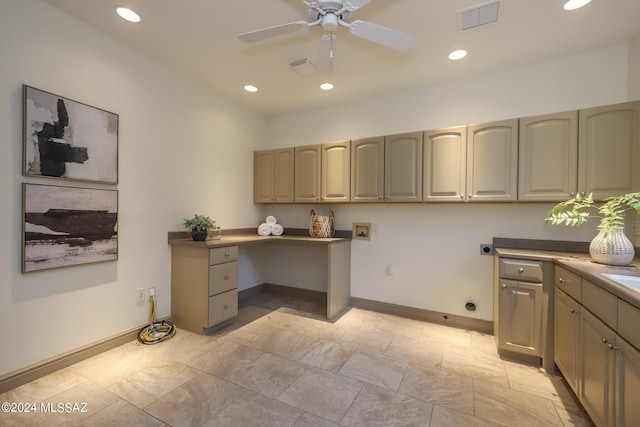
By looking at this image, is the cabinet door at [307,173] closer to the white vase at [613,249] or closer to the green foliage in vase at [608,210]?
the green foliage in vase at [608,210]

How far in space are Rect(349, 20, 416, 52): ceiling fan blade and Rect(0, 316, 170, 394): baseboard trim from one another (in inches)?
123

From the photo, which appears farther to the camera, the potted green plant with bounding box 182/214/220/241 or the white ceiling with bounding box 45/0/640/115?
the potted green plant with bounding box 182/214/220/241

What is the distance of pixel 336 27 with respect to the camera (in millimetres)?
1739

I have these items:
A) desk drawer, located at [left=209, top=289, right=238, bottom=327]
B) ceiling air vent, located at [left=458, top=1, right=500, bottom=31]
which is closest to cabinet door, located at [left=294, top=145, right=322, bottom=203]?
desk drawer, located at [left=209, top=289, right=238, bottom=327]

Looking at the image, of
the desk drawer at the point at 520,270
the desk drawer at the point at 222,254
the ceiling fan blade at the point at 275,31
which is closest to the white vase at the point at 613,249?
the desk drawer at the point at 520,270

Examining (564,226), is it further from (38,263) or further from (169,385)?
(38,263)

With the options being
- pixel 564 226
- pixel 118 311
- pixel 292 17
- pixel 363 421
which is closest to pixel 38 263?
pixel 118 311

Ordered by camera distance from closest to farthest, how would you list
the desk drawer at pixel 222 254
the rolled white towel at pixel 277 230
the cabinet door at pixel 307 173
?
the desk drawer at pixel 222 254
the cabinet door at pixel 307 173
the rolled white towel at pixel 277 230

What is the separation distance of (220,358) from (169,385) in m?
0.43

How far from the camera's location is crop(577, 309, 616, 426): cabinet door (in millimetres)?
1307

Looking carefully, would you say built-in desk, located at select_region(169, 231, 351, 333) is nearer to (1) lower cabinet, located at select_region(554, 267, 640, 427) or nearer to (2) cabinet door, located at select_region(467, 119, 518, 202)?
(2) cabinet door, located at select_region(467, 119, 518, 202)

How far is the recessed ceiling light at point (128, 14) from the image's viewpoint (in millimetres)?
1970

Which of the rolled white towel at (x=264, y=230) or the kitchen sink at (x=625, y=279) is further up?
the rolled white towel at (x=264, y=230)

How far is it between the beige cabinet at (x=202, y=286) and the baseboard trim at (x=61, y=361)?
427 mm
